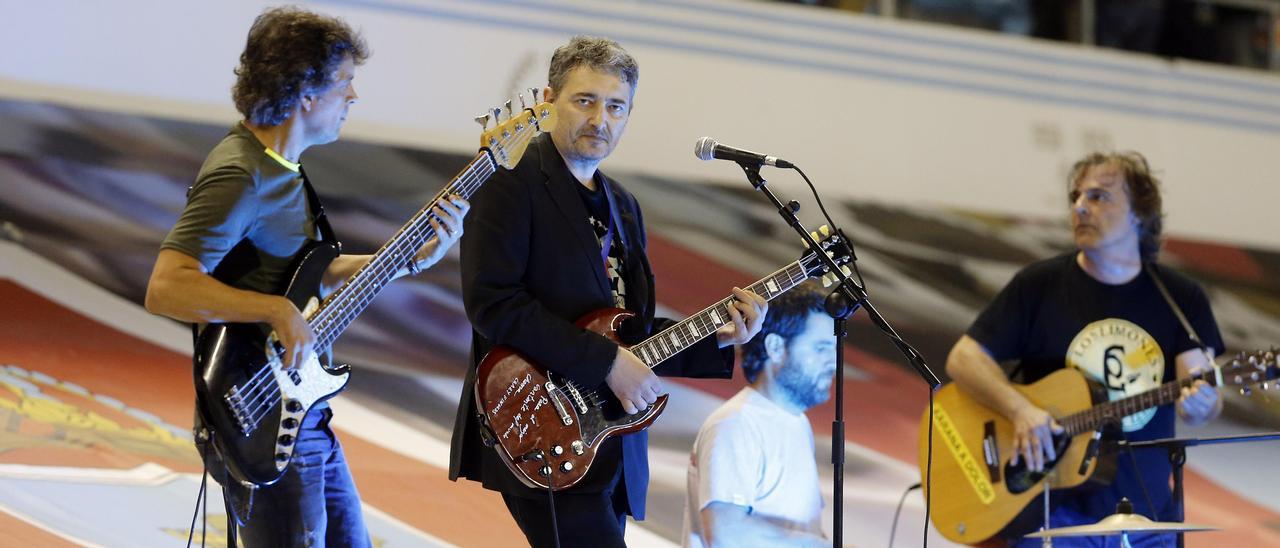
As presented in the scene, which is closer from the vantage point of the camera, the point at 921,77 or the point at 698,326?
the point at 698,326

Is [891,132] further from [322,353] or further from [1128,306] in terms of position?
[322,353]

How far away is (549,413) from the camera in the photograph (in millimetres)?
3266

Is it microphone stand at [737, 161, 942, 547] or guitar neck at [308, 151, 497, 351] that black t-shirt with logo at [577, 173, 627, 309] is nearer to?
guitar neck at [308, 151, 497, 351]

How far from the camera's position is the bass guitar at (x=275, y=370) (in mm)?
2949

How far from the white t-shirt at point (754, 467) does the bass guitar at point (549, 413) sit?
0.73 meters

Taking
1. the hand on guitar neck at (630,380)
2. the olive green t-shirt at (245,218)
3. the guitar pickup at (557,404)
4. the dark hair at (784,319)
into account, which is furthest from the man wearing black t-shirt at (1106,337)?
the olive green t-shirt at (245,218)

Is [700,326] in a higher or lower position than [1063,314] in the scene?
lower

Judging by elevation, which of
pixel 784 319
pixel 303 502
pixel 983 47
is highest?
pixel 983 47

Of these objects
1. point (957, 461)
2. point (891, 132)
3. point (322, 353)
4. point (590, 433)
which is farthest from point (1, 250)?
point (891, 132)

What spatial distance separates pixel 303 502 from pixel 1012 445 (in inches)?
107

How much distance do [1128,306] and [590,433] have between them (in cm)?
244

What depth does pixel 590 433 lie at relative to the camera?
328 centimetres

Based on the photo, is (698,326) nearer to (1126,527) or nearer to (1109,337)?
(1126,527)

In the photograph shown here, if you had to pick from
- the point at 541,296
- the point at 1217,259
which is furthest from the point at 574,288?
the point at 1217,259
